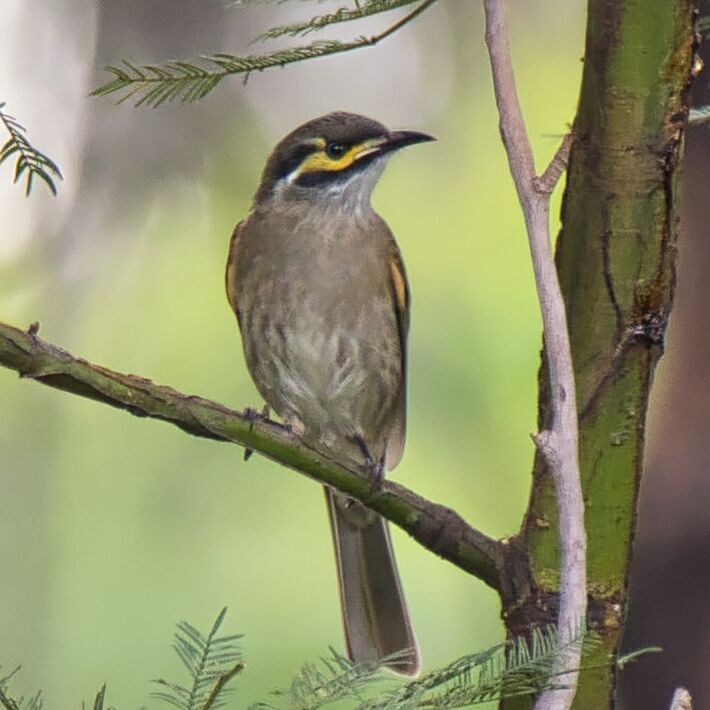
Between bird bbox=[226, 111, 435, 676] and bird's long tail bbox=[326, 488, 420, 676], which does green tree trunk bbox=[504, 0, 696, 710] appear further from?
bird bbox=[226, 111, 435, 676]

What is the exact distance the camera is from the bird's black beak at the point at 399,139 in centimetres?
402

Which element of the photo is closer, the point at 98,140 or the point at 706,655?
the point at 706,655

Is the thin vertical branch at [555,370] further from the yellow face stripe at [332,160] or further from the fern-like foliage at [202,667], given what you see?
the yellow face stripe at [332,160]

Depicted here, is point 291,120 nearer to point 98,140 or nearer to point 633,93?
point 98,140

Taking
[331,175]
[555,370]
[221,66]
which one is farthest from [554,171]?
[331,175]

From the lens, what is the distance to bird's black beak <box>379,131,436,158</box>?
4020 millimetres

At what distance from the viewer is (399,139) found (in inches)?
162

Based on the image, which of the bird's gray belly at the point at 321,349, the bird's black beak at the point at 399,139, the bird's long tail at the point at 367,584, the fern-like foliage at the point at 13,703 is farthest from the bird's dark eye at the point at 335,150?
the fern-like foliage at the point at 13,703

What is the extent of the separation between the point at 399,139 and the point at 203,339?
10.8ft

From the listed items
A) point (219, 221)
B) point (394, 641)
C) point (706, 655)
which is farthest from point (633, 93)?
point (219, 221)

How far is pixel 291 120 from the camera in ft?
27.2

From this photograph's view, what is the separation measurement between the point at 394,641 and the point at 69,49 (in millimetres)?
5183

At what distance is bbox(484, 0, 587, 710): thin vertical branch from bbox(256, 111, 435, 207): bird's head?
77.6 inches

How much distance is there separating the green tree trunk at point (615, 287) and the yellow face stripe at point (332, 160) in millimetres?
2055
